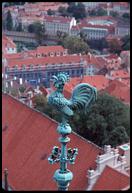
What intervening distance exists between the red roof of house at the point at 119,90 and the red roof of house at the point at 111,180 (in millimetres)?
10750

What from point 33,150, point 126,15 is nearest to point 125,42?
point 126,15

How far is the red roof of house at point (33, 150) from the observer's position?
1109 cm

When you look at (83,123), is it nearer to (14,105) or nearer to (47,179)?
(14,105)

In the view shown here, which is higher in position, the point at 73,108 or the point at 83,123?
the point at 73,108

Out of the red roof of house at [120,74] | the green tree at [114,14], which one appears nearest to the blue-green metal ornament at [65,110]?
the red roof of house at [120,74]

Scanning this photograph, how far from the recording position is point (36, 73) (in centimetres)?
2222

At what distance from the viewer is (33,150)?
12242 mm

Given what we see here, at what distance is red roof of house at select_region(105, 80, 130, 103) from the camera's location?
2172 cm

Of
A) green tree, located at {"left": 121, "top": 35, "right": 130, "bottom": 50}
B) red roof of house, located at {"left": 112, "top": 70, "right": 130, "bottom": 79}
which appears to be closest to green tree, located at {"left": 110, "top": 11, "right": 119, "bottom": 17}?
green tree, located at {"left": 121, "top": 35, "right": 130, "bottom": 50}

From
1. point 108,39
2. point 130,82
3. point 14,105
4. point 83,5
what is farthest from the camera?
point 83,5

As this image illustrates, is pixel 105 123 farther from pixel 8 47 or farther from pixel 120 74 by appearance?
pixel 8 47

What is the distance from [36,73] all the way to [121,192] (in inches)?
488

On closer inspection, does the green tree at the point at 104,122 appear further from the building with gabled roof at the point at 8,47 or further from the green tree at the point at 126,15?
the green tree at the point at 126,15

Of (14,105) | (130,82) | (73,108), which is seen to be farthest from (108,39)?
(73,108)
